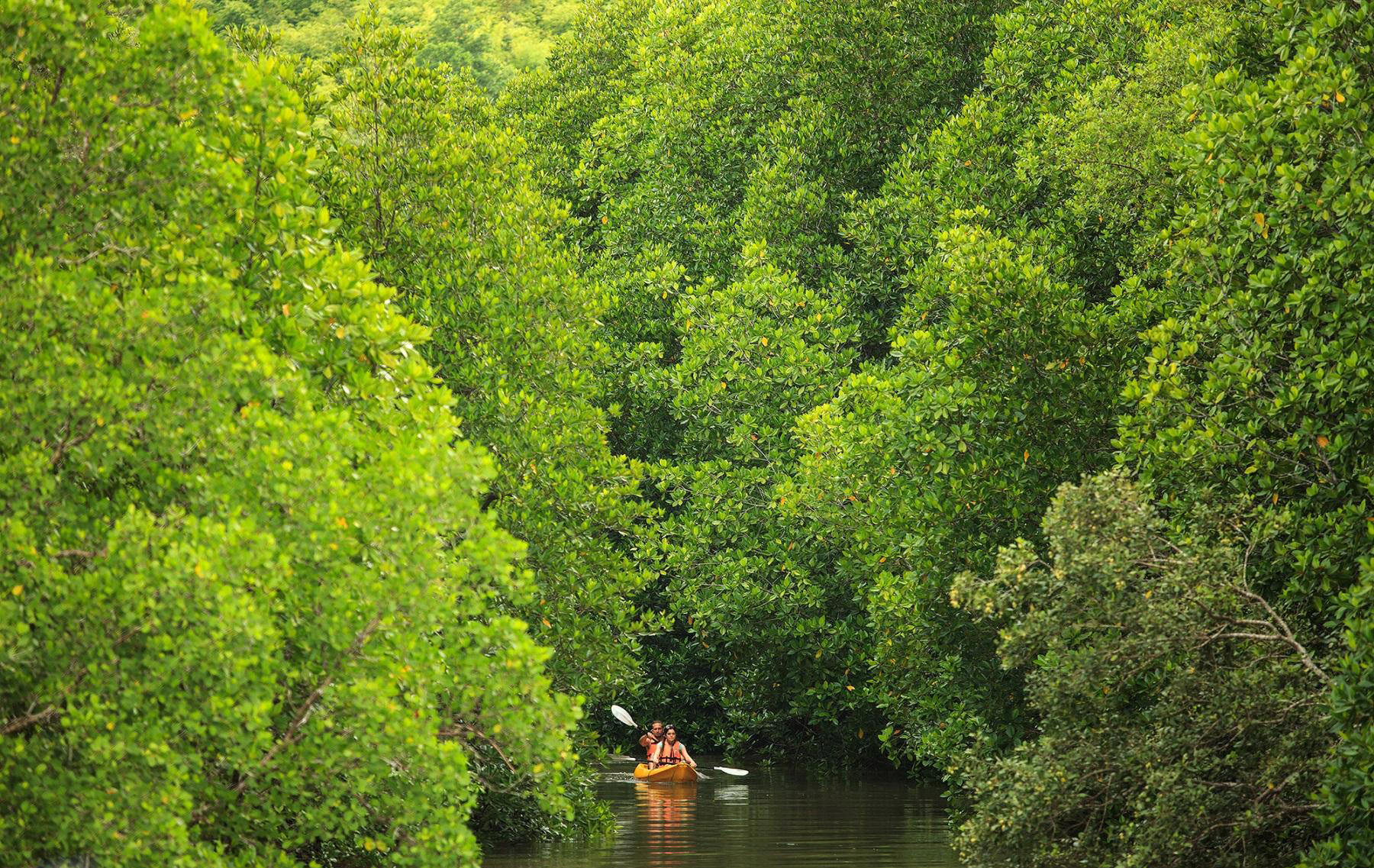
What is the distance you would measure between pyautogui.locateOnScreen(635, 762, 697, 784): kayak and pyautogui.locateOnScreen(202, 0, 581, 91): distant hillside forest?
4844cm

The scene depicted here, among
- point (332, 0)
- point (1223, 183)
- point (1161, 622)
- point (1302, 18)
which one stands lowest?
point (1161, 622)

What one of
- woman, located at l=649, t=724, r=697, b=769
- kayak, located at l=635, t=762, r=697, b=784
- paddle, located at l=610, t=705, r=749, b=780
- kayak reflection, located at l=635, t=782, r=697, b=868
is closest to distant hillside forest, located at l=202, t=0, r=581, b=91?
woman, located at l=649, t=724, r=697, b=769

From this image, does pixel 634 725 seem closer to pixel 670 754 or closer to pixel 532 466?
pixel 670 754

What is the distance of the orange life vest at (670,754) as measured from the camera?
99.9 ft

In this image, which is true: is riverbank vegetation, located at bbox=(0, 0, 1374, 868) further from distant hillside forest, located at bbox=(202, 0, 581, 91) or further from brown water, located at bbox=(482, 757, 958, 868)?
distant hillside forest, located at bbox=(202, 0, 581, 91)

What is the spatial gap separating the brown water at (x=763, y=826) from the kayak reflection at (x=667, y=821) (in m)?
0.02

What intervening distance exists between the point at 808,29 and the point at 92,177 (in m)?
23.8

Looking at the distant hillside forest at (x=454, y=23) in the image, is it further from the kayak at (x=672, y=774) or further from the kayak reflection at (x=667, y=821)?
the kayak reflection at (x=667, y=821)

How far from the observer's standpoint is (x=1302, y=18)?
16.4 m

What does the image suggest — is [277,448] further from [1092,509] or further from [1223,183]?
[1223,183]

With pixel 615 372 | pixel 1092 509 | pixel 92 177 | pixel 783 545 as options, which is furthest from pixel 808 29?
pixel 92 177

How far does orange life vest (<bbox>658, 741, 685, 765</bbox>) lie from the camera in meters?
30.4

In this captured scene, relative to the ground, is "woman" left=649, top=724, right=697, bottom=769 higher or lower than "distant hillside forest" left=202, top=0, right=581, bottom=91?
lower

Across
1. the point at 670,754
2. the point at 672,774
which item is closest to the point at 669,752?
the point at 670,754
